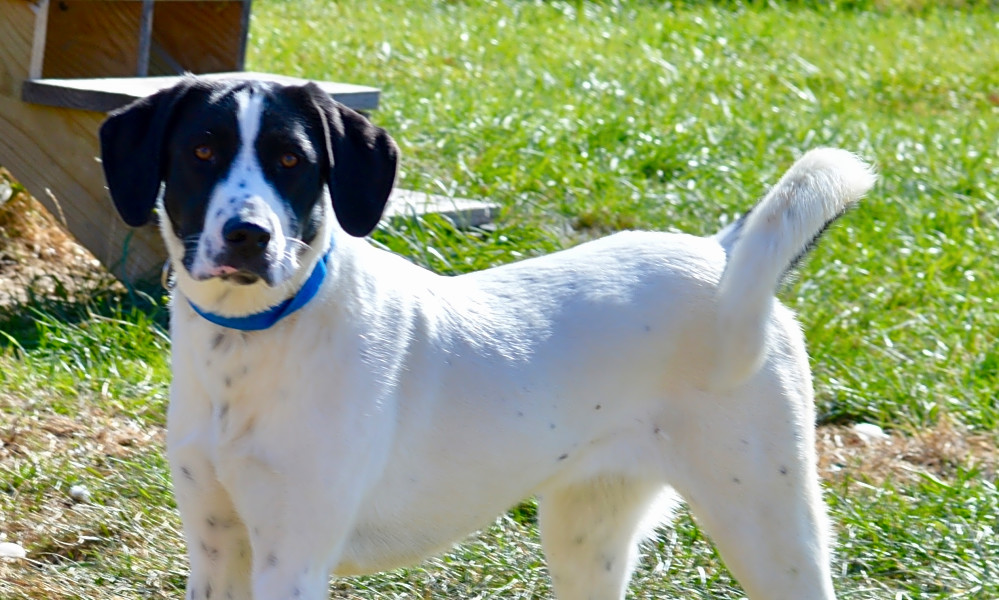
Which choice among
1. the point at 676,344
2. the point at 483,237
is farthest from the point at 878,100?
the point at 676,344

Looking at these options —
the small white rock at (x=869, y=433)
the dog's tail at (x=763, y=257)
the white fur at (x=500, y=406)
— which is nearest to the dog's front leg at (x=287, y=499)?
the white fur at (x=500, y=406)

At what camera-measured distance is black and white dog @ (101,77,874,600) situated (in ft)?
7.98

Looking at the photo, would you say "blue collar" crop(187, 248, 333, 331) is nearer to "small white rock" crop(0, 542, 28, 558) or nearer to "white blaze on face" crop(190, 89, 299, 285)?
"white blaze on face" crop(190, 89, 299, 285)

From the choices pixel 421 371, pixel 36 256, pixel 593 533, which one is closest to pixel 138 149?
pixel 421 371

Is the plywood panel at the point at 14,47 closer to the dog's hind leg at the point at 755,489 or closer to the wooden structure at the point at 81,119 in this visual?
the wooden structure at the point at 81,119

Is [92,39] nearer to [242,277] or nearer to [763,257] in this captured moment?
[242,277]

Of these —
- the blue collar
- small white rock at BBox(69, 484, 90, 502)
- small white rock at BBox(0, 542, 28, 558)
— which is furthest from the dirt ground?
the blue collar

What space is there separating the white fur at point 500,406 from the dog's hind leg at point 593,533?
12 mm

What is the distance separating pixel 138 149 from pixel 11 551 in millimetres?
1401

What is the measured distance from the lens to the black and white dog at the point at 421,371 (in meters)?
2.43

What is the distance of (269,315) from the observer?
2.48 m

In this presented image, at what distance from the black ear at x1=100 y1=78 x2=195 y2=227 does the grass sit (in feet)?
3.98

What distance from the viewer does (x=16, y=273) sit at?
517 centimetres

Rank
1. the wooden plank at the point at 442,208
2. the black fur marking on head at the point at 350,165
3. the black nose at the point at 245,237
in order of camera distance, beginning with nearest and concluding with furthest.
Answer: the black nose at the point at 245,237 → the black fur marking on head at the point at 350,165 → the wooden plank at the point at 442,208
